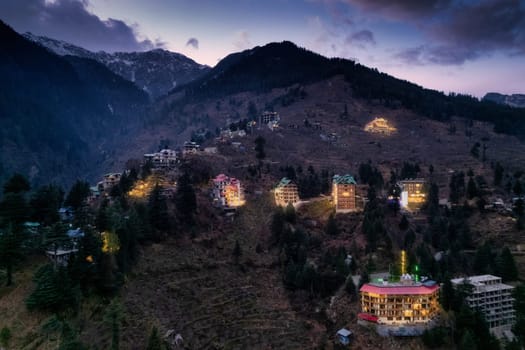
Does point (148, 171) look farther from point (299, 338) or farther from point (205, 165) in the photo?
point (299, 338)

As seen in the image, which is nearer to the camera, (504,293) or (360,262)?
(504,293)

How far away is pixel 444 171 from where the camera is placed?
115188 mm

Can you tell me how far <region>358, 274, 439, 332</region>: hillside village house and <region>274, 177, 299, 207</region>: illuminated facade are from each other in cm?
3861

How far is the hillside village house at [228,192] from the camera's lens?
3605 inches

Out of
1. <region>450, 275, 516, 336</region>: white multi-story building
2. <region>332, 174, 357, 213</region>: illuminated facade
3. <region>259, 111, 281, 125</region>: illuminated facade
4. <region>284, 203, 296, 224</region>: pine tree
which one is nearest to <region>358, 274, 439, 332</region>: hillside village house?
<region>450, 275, 516, 336</region>: white multi-story building

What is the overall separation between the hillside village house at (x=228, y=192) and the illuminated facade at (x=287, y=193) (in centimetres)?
810

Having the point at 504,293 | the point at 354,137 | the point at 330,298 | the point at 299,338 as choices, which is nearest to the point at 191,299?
the point at 299,338

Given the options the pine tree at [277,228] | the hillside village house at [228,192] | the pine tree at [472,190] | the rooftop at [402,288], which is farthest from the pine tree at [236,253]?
the pine tree at [472,190]

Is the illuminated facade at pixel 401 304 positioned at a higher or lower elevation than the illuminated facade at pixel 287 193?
lower

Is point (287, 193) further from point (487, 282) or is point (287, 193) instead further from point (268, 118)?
point (268, 118)

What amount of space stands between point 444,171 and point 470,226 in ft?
123

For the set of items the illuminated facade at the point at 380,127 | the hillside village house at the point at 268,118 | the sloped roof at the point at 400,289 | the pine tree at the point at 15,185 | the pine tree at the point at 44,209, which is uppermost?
the hillside village house at the point at 268,118

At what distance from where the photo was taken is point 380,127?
15875cm

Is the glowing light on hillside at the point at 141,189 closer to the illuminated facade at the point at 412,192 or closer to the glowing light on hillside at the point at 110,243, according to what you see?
the glowing light on hillside at the point at 110,243
